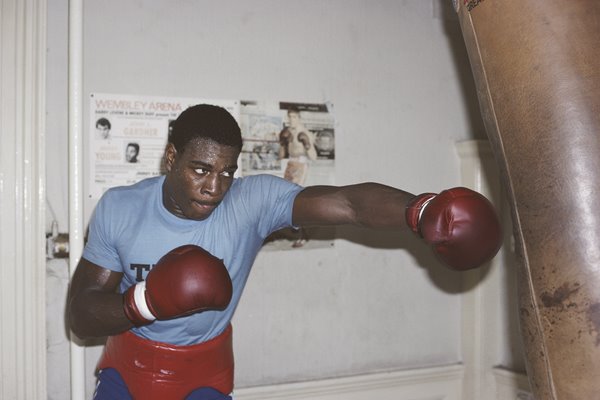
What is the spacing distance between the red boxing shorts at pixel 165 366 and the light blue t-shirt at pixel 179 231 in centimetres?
3

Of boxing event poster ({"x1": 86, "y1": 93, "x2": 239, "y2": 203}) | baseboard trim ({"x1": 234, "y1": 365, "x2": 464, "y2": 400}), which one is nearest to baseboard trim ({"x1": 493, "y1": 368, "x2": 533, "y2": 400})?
baseboard trim ({"x1": 234, "y1": 365, "x2": 464, "y2": 400})

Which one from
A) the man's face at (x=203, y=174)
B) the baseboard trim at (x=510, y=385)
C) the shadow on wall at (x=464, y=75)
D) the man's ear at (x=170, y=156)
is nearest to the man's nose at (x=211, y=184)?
the man's face at (x=203, y=174)

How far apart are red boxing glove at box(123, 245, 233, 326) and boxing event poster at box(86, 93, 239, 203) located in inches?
27.1

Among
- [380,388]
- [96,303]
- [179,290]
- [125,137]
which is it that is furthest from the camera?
[380,388]

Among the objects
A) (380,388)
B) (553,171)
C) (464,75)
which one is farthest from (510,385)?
(553,171)

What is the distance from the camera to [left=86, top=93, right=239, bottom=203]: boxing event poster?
82.9 inches

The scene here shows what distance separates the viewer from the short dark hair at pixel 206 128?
1649 mm

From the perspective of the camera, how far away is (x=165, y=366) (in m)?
1.70

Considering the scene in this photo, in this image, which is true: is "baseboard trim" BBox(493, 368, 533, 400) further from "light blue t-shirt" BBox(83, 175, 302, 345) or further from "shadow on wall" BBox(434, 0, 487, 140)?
"light blue t-shirt" BBox(83, 175, 302, 345)

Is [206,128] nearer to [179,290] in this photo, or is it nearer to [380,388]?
[179,290]

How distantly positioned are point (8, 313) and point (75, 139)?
1.99ft

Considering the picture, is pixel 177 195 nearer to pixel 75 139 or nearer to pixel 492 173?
pixel 75 139

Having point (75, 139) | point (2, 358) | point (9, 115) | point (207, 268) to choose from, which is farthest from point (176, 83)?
point (2, 358)

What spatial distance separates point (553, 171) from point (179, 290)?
0.88m
